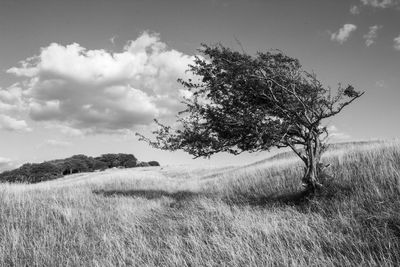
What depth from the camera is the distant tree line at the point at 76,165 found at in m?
75.9

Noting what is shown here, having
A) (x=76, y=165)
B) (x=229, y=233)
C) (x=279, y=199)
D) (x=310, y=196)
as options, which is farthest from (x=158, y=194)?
(x=76, y=165)

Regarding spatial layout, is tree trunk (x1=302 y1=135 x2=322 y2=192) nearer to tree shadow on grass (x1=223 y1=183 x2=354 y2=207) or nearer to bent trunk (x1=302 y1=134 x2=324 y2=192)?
bent trunk (x1=302 y1=134 x2=324 y2=192)

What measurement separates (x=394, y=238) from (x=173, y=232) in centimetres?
391

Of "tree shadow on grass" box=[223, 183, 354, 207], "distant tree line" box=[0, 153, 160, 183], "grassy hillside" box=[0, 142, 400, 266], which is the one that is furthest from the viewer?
"distant tree line" box=[0, 153, 160, 183]

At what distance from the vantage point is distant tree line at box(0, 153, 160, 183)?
75938 millimetres

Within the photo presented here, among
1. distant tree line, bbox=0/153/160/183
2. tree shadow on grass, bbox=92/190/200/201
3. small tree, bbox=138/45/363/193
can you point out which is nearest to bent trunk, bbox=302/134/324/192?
small tree, bbox=138/45/363/193

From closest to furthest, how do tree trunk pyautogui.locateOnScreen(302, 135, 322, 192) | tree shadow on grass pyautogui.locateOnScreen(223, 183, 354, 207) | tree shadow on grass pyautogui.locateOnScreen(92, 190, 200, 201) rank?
tree shadow on grass pyautogui.locateOnScreen(223, 183, 354, 207)
tree trunk pyautogui.locateOnScreen(302, 135, 322, 192)
tree shadow on grass pyautogui.locateOnScreen(92, 190, 200, 201)

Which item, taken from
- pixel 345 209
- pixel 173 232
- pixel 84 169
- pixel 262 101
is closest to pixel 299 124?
pixel 262 101

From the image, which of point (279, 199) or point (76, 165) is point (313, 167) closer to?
point (279, 199)

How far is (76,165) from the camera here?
91750 millimetres

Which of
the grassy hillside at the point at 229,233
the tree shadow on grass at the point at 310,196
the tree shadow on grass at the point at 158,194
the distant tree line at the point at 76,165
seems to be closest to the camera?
the grassy hillside at the point at 229,233

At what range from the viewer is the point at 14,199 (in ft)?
31.5

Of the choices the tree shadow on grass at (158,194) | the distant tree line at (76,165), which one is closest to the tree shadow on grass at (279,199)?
the tree shadow on grass at (158,194)

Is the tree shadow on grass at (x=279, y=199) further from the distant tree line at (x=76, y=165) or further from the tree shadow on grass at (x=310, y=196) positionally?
the distant tree line at (x=76, y=165)
